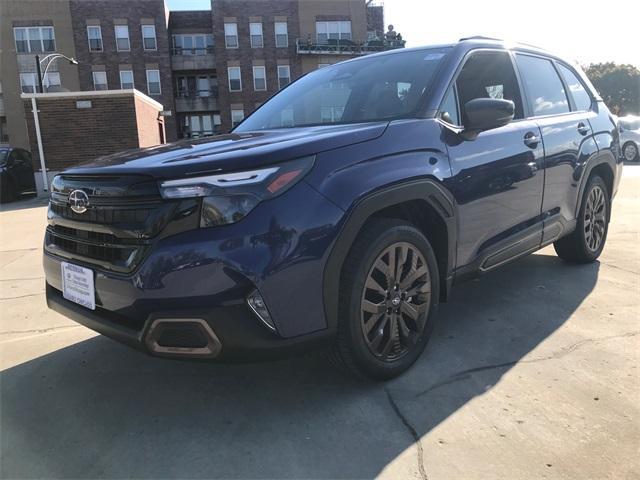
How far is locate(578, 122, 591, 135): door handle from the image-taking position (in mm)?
4309

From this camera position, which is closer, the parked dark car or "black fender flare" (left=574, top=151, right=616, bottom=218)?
"black fender flare" (left=574, top=151, right=616, bottom=218)

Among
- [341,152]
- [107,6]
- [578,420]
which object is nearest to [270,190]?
[341,152]

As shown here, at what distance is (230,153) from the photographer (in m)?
2.33

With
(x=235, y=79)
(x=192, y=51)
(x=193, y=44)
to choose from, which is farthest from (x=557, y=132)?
(x=193, y=44)

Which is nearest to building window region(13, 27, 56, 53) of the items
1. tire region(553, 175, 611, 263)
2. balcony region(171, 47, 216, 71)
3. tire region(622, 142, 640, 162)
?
balcony region(171, 47, 216, 71)

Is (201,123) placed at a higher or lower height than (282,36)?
lower

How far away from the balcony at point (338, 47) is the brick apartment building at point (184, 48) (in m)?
0.07

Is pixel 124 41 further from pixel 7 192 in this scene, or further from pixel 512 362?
pixel 512 362

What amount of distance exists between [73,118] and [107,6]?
23.3 metres

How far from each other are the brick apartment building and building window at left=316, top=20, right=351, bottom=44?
74mm

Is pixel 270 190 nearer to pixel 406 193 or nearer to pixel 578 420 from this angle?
pixel 406 193

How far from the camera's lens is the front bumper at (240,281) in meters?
2.12

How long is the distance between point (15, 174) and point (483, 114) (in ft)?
53.0

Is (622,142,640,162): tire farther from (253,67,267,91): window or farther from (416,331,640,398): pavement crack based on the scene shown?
(253,67,267,91): window
